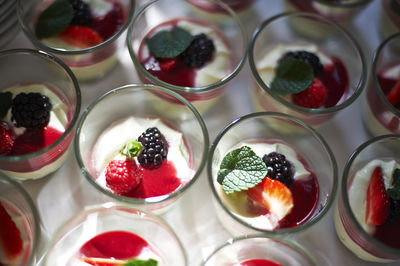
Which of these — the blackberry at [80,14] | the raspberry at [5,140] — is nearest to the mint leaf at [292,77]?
the blackberry at [80,14]

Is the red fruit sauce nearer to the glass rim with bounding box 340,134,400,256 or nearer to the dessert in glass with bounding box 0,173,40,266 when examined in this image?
the glass rim with bounding box 340,134,400,256

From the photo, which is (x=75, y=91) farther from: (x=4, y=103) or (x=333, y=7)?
(x=333, y=7)

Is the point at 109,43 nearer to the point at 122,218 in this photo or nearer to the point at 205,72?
the point at 205,72

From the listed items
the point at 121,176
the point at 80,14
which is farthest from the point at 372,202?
the point at 80,14

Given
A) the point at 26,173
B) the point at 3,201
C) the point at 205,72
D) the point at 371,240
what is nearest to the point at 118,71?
the point at 205,72

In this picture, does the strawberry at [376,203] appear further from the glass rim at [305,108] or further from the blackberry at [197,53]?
the blackberry at [197,53]

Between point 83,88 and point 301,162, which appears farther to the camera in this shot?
point 83,88
